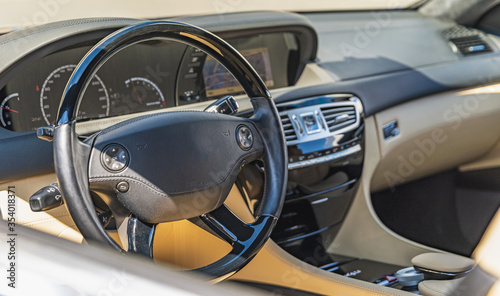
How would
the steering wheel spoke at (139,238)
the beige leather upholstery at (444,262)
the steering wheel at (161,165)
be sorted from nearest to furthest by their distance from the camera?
the steering wheel at (161,165) → the steering wheel spoke at (139,238) → the beige leather upholstery at (444,262)

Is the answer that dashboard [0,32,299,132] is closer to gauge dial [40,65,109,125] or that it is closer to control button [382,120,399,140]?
gauge dial [40,65,109,125]

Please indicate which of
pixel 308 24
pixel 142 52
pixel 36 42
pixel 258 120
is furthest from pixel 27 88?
pixel 308 24

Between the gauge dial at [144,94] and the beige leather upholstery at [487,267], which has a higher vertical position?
the gauge dial at [144,94]

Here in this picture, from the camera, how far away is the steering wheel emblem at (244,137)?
1250mm

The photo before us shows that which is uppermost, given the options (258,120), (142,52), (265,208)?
(142,52)

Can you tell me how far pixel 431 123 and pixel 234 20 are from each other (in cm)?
86

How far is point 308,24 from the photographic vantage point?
77.2 inches

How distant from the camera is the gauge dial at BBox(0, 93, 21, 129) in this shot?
143cm

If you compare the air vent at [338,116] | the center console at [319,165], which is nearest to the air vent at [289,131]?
the center console at [319,165]

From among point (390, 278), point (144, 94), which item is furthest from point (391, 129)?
point (144, 94)

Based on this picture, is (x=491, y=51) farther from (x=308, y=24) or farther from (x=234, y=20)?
(x=234, y=20)

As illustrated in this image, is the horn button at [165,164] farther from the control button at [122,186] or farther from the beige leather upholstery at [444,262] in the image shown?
the beige leather upholstery at [444,262]

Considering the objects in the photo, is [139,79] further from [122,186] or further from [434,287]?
[434,287]

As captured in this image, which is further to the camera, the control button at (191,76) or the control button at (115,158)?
the control button at (191,76)
